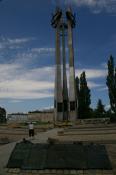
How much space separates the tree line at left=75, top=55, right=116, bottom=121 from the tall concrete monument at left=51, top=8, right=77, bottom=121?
3412 millimetres

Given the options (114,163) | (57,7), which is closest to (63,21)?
(57,7)

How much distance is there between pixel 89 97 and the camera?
65.6 m

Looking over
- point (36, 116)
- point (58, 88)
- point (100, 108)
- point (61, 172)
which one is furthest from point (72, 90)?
point (36, 116)

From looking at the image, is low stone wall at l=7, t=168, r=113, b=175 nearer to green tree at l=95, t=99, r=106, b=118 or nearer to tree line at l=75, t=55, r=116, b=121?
tree line at l=75, t=55, r=116, b=121

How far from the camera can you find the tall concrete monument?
6012 centimetres

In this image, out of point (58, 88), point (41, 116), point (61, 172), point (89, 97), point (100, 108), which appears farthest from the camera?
point (41, 116)

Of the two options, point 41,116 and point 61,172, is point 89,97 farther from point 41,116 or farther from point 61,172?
point 61,172

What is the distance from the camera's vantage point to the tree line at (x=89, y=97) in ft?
185

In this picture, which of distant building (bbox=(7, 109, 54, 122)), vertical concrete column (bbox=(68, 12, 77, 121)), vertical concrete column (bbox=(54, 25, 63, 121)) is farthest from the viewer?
distant building (bbox=(7, 109, 54, 122))

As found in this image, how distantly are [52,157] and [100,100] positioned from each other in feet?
210

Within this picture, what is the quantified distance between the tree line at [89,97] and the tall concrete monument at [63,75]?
3.41 meters

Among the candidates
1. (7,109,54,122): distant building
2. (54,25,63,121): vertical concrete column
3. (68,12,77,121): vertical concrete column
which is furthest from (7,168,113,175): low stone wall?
(7,109,54,122): distant building

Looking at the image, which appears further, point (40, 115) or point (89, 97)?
point (40, 115)

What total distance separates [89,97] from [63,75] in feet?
21.0
